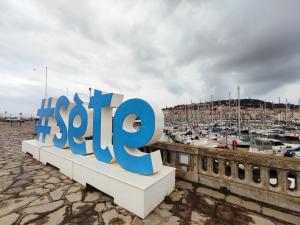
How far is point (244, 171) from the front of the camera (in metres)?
4.42

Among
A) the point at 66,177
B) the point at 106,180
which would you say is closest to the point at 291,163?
the point at 106,180

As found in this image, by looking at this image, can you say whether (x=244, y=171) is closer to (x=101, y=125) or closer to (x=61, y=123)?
(x=101, y=125)

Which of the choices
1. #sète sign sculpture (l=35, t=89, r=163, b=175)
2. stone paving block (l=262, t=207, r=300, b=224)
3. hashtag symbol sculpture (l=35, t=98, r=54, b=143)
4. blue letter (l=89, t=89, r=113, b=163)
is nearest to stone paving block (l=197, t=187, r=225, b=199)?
stone paving block (l=262, t=207, r=300, b=224)

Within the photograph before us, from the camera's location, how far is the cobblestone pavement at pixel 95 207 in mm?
3357

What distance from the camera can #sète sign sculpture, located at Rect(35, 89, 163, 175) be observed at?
13.4ft

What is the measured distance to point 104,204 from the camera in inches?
154

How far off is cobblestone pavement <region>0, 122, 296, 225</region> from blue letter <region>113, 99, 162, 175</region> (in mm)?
985

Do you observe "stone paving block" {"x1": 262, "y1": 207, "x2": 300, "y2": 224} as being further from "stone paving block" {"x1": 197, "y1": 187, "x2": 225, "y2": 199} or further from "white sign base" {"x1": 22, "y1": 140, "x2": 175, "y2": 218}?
"white sign base" {"x1": 22, "y1": 140, "x2": 175, "y2": 218}

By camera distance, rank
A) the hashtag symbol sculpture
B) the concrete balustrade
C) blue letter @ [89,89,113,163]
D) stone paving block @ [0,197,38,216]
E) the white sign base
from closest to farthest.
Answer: the white sign base → stone paving block @ [0,197,38,216] → the concrete balustrade → blue letter @ [89,89,113,163] → the hashtag symbol sculpture

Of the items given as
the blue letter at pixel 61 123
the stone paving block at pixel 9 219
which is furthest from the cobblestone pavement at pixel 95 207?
the blue letter at pixel 61 123

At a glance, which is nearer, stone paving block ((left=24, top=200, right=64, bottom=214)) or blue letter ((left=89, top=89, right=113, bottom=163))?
stone paving block ((left=24, top=200, right=64, bottom=214))

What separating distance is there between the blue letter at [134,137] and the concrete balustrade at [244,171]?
1.44 metres

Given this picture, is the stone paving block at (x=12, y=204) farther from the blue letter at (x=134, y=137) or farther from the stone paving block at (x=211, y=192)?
the stone paving block at (x=211, y=192)

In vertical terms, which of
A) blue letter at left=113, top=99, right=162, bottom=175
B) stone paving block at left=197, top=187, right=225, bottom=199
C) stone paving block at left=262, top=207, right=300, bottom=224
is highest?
blue letter at left=113, top=99, right=162, bottom=175
